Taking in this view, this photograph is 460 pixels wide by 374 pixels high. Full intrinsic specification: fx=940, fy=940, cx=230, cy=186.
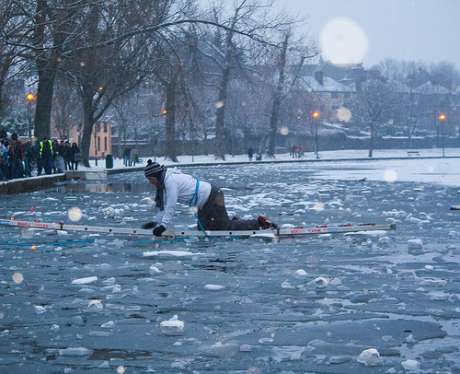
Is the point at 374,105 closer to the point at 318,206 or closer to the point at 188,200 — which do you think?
the point at 318,206

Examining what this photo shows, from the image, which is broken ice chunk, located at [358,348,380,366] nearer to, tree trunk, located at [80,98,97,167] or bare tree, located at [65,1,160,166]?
bare tree, located at [65,1,160,166]

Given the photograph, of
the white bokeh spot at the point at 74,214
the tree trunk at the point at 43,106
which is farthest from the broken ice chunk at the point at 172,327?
the tree trunk at the point at 43,106

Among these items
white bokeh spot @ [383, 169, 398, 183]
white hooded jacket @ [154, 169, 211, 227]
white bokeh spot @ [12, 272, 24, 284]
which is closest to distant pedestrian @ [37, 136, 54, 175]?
white bokeh spot @ [383, 169, 398, 183]

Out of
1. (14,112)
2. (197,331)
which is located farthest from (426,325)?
(14,112)

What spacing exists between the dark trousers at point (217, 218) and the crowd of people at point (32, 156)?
56.0 feet

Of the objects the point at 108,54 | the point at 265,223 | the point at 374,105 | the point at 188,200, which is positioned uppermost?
the point at 374,105

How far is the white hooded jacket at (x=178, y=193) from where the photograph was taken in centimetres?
1243

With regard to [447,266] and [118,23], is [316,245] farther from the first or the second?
[118,23]

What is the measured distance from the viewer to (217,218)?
44.1ft

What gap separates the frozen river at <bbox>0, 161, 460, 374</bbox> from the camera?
6.12m

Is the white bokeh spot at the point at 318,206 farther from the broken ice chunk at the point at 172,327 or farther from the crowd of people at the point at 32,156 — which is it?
the broken ice chunk at the point at 172,327

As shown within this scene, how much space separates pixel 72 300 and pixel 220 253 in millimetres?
3817

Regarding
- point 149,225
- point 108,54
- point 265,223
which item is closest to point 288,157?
point 108,54

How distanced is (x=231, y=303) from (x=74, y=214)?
11.5 meters
